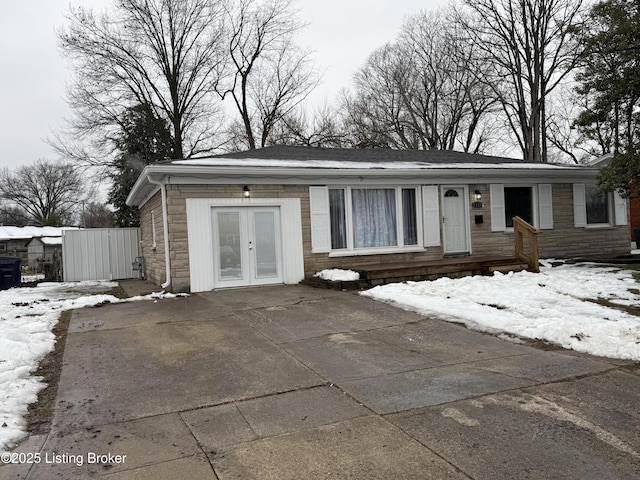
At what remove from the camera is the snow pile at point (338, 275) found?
9578mm

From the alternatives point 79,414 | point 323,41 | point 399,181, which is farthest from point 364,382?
point 323,41

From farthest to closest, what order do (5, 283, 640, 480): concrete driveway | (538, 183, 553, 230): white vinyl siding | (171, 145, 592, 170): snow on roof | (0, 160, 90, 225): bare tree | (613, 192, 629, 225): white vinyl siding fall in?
(0, 160, 90, 225): bare tree, (613, 192, 629, 225): white vinyl siding, (538, 183, 553, 230): white vinyl siding, (171, 145, 592, 170): snow on roof, (5, 283, 640, 480): concrete driveway

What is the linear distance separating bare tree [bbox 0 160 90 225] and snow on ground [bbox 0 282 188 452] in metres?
49.6

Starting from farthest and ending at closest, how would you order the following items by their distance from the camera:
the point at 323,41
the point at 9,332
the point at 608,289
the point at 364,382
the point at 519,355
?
the point at 323,41 → the point at 608,289 → the point at 9,332 → the point at 519,355 → the point at 364,382

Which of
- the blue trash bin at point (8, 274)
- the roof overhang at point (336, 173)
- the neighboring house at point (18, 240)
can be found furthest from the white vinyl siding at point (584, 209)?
the neighboring house at point (18, 240)

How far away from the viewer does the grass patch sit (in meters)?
3.48

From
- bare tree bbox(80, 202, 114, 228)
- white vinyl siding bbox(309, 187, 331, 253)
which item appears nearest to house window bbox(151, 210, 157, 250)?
white vinyl siding bbox(309, 187, 331, 253)

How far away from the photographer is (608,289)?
8195mm

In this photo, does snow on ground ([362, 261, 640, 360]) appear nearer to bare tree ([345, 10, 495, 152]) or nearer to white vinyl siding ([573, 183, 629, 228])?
white vinyl siding ([573, 183, 629, 228])

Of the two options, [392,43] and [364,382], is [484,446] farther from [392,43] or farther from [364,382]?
[392,43]

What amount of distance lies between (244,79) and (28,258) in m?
22.2

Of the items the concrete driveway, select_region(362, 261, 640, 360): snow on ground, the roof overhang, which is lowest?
the concrete driveway

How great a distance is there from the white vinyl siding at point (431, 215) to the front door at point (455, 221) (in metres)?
0.40

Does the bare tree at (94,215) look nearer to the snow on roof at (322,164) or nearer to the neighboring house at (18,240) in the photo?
the neighboring house at (18,240)
